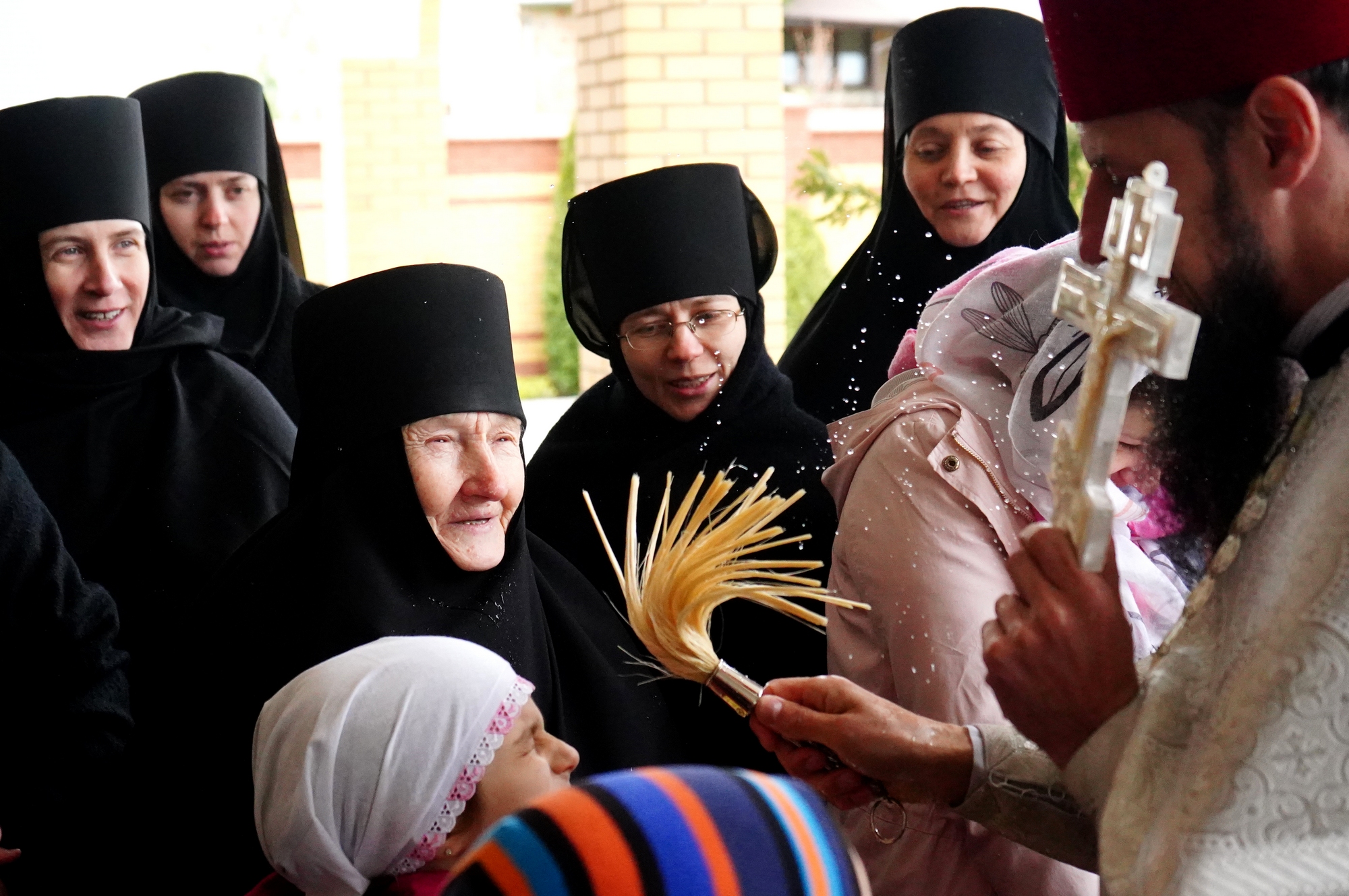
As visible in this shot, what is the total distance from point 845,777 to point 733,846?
0.91 meters

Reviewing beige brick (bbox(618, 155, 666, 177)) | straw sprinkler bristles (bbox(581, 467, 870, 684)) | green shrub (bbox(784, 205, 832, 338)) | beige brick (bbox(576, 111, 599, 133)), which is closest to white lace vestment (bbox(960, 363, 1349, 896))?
straw sprinkler bristles (bbox(581, 467, 870, 684))

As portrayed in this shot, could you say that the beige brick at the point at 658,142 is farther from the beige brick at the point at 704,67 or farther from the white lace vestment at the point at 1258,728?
the white lace vestment at the point at 1258,728

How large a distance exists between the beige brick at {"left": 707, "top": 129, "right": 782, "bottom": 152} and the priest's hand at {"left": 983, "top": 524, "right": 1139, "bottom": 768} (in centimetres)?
553

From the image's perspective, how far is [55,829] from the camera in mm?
3066

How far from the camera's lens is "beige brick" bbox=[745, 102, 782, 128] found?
272 inches

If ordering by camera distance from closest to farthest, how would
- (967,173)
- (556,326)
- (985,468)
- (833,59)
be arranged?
(985,468) < (967,173) < (556,326) < (833,59)

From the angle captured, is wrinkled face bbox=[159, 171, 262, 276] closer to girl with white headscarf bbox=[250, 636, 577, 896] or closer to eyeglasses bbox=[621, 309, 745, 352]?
eyeglasses bbox=[621, 309, 745, 352]

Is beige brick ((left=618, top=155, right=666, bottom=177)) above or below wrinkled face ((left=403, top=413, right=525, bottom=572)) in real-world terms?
above

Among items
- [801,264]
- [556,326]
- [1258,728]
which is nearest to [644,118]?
[1258,728]

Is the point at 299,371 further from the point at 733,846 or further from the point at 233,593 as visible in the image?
the point at 733,846

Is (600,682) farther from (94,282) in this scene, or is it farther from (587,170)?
(587,170)

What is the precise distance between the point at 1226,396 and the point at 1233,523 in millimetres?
247

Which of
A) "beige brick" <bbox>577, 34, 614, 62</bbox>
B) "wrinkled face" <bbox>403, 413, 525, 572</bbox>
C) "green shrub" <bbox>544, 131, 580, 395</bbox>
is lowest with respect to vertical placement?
"green shrub" <bbox>544, 131, 580, 395</bbox>

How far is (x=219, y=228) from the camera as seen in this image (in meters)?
5.02
